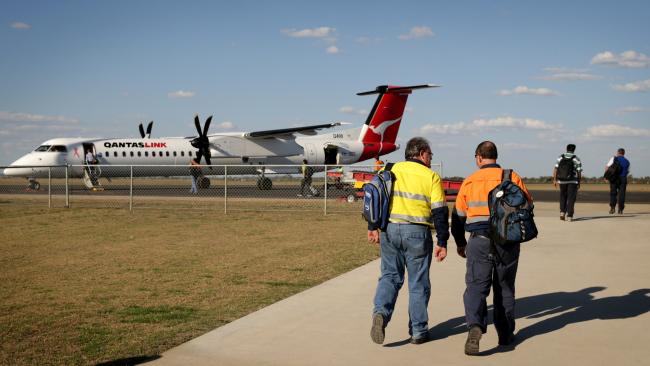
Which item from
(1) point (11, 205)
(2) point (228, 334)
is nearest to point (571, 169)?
(2) point (228, 334)

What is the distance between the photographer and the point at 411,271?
5.50 metres

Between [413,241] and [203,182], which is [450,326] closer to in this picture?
[413,241]

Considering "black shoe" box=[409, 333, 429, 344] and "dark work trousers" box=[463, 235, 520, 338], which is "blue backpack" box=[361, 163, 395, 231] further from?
"black shoe" box=[409, 333, 429, 344]

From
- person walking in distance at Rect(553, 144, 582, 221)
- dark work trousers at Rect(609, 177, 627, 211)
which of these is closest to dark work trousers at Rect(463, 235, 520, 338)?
person walking in distance at Rect(553, 144, 582, 221)

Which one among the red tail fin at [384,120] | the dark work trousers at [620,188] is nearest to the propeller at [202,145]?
the red tail fin at [384,120]

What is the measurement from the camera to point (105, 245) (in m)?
12.5

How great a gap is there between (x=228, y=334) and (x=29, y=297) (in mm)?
3308

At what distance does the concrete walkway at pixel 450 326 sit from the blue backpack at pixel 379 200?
1.03 m

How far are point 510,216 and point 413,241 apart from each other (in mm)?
826

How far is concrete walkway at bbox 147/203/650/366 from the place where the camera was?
4.98 meters

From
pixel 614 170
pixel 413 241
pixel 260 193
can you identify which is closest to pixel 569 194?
pixel 614 170

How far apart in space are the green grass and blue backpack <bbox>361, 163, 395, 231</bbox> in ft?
6.13

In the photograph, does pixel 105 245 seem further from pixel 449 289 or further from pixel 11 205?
pixel 11 205

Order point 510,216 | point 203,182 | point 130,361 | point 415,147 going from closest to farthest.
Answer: point 130,361
point 510,216
point 415,147
point 203,182
